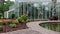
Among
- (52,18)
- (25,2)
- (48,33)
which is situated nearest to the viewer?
(48,33)

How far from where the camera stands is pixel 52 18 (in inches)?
732

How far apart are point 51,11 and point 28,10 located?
2756 millimetres

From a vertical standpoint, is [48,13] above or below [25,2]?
below

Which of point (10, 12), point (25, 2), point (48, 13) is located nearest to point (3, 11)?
point (10, 12)

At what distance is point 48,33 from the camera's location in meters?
8.89

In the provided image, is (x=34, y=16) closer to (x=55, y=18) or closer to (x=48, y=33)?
(x=55, y=18)

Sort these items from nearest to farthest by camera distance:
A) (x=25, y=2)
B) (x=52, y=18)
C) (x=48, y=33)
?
(x=48, y=33) < (x=52, y=18) < (x=25, y=2)

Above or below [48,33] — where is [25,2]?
above

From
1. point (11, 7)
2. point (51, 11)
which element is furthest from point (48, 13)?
point (11, 7)

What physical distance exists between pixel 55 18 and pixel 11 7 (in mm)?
5585

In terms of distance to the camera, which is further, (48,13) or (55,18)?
(48,13)

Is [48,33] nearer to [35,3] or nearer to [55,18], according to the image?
[55,18]

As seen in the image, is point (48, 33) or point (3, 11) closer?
point (48, 33)

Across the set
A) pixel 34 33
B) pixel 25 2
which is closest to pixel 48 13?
pixel 25 2
